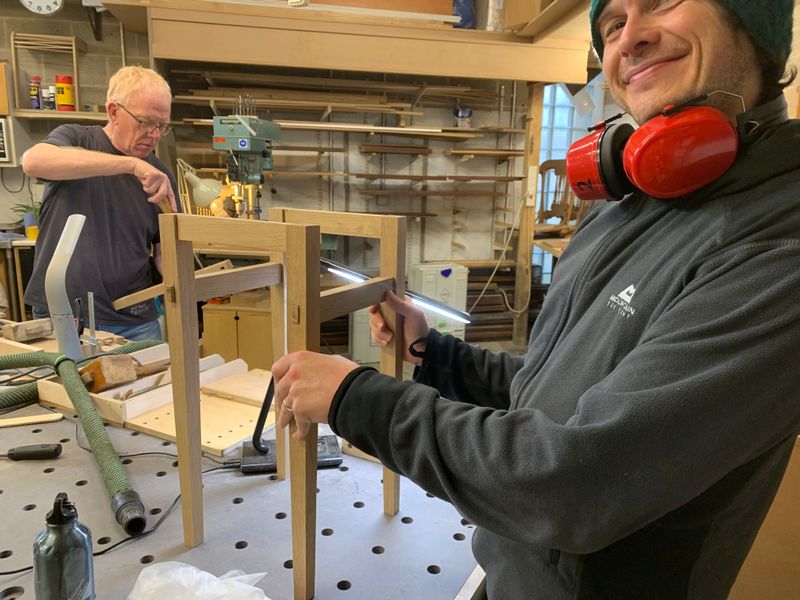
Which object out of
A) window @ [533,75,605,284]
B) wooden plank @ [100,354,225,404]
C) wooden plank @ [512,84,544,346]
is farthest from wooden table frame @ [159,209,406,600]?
window @ [533,75,605,284]

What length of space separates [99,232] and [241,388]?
3.17ft

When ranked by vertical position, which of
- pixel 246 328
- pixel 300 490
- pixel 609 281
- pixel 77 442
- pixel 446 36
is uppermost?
pixel 446 36

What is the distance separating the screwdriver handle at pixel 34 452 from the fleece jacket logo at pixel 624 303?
1.27 metres

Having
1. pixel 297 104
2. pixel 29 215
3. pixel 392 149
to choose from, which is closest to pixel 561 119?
pixel 392 149

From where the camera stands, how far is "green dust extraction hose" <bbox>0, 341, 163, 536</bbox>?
1.02 m

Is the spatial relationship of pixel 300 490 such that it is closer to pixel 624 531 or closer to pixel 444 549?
pixel 444 549

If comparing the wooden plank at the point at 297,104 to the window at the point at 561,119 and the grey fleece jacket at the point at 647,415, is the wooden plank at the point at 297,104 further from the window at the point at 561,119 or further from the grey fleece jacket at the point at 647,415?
the grey fleece jacket at the point at 647,415

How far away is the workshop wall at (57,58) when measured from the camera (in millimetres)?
4301

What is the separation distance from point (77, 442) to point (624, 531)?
1.31m

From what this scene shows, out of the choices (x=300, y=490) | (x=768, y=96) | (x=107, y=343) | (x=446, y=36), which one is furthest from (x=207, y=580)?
(x=446, y=36)

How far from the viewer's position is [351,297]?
3.15 ft

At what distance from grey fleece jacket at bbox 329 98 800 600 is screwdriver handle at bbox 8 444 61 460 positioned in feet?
3.08

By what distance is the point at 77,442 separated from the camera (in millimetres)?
1346

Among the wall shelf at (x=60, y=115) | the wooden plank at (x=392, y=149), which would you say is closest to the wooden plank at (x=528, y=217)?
the wooden plank at (x=392, y=149)
